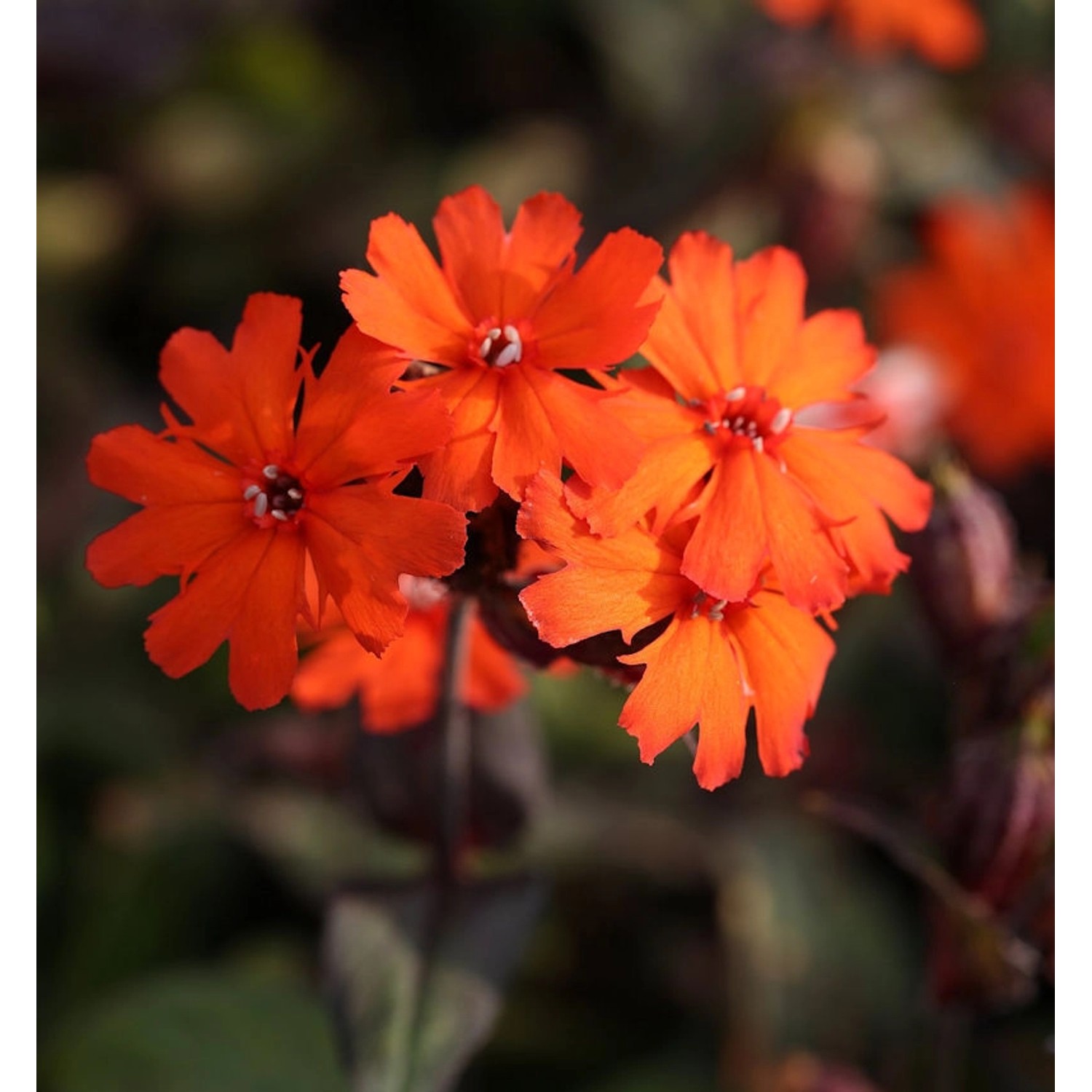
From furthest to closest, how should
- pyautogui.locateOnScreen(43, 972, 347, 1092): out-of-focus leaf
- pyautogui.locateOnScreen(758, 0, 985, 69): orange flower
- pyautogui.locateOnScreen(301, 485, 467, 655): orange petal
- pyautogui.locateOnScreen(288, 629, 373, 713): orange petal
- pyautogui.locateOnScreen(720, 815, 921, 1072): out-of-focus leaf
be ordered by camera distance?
pyautogui.locateOnScreen(758, 0, 985, 69): orange flower < pyautogui.locateOnScreen(720, 815, 921, 1072): out-of-focus leaf < pyautogui.locateOnScreen(43, 972, 347, 1092): out-of-focus leaf < pyautogui.locateOnScreen(288, 629, 373, 713): orange petal < pyautogui.locateOnScreen(301, 485, 467, 655): orange petal

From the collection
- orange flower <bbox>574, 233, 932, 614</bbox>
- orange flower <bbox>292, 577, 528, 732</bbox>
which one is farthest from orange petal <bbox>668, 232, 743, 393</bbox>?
orange flower <bbox>292, 577, 528, 732</bbox>

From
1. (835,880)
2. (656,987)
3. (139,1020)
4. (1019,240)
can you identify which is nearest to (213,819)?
(139,1020)

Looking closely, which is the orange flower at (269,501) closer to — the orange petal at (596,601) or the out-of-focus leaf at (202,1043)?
the orange petal at (596,601)

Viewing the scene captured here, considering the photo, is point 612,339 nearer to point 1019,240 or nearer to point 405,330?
point 405,330

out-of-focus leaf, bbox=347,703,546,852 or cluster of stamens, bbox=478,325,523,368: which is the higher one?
cluster of stamens, bbox=478,325,523,368

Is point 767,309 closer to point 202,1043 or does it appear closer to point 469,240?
point 469,240

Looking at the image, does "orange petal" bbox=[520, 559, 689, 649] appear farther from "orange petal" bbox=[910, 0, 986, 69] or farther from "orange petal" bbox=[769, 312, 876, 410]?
"orange petal" bbox=[910, 0, 986, 69]
